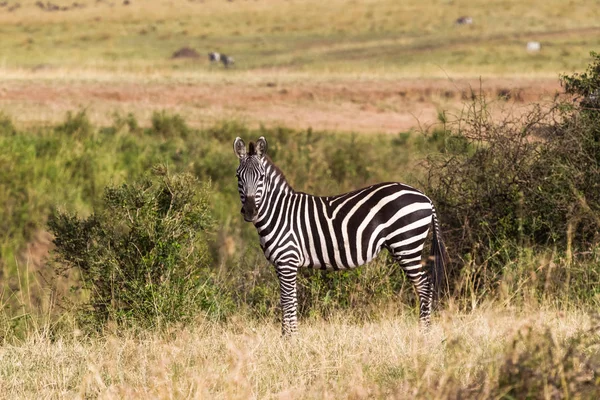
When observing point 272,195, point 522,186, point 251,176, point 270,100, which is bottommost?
point 270,100

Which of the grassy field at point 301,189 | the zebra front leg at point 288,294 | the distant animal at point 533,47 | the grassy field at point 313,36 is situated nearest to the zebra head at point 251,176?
the zebra front leg at point 288,294

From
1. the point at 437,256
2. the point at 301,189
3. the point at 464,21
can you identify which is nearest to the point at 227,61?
the point at 464,21

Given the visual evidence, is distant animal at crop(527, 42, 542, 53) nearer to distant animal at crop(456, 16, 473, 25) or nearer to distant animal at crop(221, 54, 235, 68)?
distant animal at crop(456, 16, 473, 25)

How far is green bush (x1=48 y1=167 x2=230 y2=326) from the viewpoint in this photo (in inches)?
336

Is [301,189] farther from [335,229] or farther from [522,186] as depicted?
[335,229]

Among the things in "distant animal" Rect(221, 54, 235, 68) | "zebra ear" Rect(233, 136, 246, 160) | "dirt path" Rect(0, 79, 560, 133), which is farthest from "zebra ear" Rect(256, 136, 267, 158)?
"distant animal" Rect(221, 54, 235, 68)

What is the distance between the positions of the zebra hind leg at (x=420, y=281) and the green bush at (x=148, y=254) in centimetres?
168

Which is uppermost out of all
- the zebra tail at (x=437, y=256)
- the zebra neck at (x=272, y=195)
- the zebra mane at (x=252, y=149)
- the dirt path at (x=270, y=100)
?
the zebra mane at (x=252, y=149)

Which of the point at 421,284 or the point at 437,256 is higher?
the point at 437,256

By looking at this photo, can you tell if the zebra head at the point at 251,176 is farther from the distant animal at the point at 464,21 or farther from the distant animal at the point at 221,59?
the distant animal at the point at 464,21

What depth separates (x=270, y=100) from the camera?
97.3 ft

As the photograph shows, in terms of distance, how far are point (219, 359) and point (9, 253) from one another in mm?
9339

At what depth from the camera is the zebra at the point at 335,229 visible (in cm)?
782

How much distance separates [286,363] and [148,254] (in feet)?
9.55
